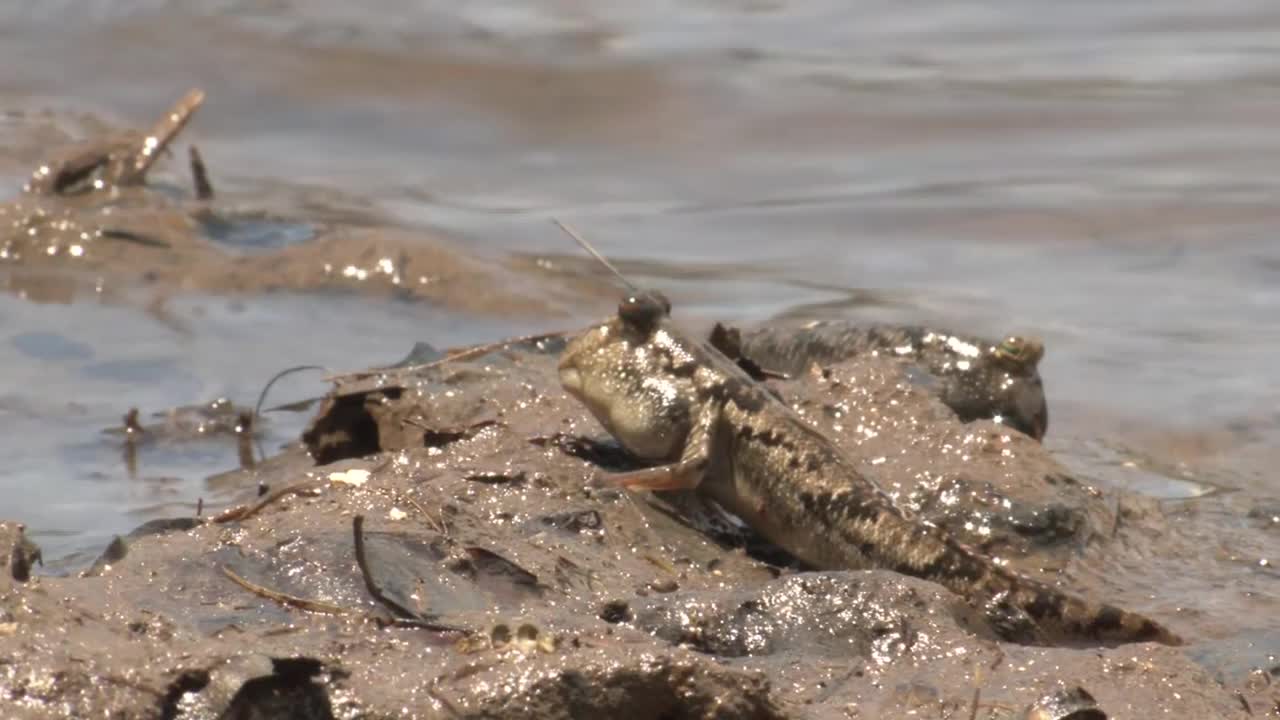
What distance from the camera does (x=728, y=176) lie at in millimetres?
10578

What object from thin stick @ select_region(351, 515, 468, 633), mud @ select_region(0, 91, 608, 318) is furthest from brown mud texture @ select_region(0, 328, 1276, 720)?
mud @ select_region(0, 91, 608, 318)

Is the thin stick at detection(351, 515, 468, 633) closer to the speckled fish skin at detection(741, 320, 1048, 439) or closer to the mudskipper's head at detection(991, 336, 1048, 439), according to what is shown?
the speckled fish skin at detection(741, 320, 1048, 439)

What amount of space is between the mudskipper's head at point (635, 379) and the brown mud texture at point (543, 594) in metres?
0.11

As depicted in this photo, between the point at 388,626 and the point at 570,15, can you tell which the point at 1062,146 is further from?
the point at 388,626

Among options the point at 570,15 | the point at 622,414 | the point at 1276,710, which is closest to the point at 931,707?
the point at 1276,710

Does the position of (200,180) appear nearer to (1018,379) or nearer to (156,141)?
(156,141)

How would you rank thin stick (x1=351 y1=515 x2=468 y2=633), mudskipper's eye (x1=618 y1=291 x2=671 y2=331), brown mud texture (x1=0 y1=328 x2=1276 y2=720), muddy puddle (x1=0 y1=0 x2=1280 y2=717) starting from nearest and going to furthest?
1. brown mud texture (x1=0 y1=328 x2=1276 y2=720)
2. thin stick (x1=351 y1=515 x2=468 y2=633)
3. mudskipper's eye (x1=618 y1=291 x2=671 y2=331)
4. muddy puddle (x1=0 y1=0 x2=1280 y2=717)

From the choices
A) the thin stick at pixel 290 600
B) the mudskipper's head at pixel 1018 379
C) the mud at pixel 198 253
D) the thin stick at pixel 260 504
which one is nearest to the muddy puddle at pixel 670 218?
the mud at pixel 198 253

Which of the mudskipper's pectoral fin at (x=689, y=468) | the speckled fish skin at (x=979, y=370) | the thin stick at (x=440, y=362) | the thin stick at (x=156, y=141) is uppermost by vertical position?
the mudskipper's pectoral fin at (x=689, y=468)

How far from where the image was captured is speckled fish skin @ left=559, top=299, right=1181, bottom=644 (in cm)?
371

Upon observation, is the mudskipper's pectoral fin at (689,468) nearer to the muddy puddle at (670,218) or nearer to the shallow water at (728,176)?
the muddy puddle at (670,218)

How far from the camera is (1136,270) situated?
27.7ft

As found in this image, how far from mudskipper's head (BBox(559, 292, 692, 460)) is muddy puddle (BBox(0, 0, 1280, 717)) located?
167 mm

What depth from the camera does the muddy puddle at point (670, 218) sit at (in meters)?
5.61
